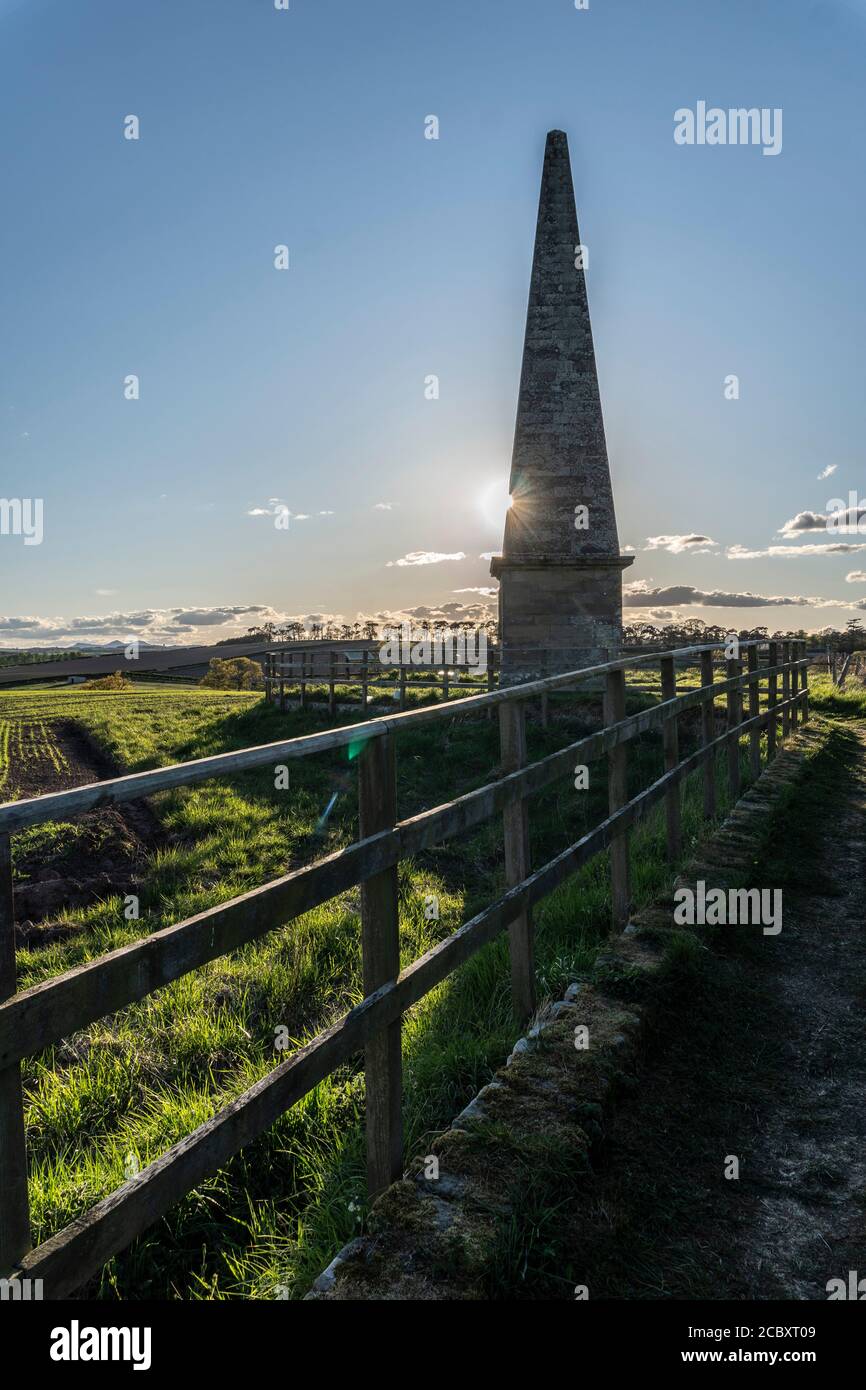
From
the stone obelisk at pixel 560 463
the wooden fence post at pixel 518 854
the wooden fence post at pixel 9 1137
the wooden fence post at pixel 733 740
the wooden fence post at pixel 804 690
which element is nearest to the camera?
the wooden fence post at pixel 9 1137

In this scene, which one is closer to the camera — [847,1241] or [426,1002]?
[847,1241]

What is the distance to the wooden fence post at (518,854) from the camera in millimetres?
3311

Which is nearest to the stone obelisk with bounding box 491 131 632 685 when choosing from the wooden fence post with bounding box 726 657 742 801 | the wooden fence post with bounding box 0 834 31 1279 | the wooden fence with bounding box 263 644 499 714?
the wooden fence with bounding box 263 644 499 714

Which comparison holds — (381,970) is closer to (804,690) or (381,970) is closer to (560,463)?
(804,690)

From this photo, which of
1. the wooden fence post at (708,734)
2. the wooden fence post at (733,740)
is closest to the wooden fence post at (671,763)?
the wooden fence post at (708,734)

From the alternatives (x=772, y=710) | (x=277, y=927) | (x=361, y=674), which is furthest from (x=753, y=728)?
→ (x=361, y=674)

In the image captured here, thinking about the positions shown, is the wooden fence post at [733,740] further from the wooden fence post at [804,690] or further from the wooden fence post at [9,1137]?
the wooden fence post at [9,1137]

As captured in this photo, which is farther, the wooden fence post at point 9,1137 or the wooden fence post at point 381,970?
the wooden fence post at point 381,970

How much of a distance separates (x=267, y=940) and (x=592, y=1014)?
320 cm

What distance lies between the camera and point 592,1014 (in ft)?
10.9

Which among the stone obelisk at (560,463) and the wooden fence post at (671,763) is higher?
the stone obelisk at (560,463)
